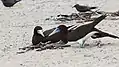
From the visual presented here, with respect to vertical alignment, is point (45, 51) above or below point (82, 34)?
below

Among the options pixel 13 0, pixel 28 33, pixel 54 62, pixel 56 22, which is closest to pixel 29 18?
pixel 56 22

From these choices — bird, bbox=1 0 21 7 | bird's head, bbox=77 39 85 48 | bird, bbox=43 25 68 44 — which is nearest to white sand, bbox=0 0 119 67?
bird's head, bbox=77 39 85 48

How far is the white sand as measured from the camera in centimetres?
545

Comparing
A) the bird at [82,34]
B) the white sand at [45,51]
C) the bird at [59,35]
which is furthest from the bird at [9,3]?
the bird at [82,34]

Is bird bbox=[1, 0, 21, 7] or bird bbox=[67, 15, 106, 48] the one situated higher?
bird bbox=[67, 15, 106, 48]

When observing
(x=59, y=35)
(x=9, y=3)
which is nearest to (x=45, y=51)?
(x=59, y=35)

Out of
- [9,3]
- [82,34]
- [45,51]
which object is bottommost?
[9,3]

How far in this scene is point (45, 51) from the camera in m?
6.27

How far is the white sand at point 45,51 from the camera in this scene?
545 cm

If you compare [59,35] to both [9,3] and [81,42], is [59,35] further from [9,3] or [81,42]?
[9,3]

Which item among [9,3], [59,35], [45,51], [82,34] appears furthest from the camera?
[9,3]

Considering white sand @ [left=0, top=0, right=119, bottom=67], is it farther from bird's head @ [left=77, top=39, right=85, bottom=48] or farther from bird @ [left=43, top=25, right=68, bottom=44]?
bird @ [left=43, top=25, right=68, bottom=44]

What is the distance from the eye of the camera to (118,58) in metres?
5.41

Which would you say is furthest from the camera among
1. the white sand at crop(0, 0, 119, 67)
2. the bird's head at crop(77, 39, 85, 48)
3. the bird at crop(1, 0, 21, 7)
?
the bird at crop(1, 0, 21, 7)
